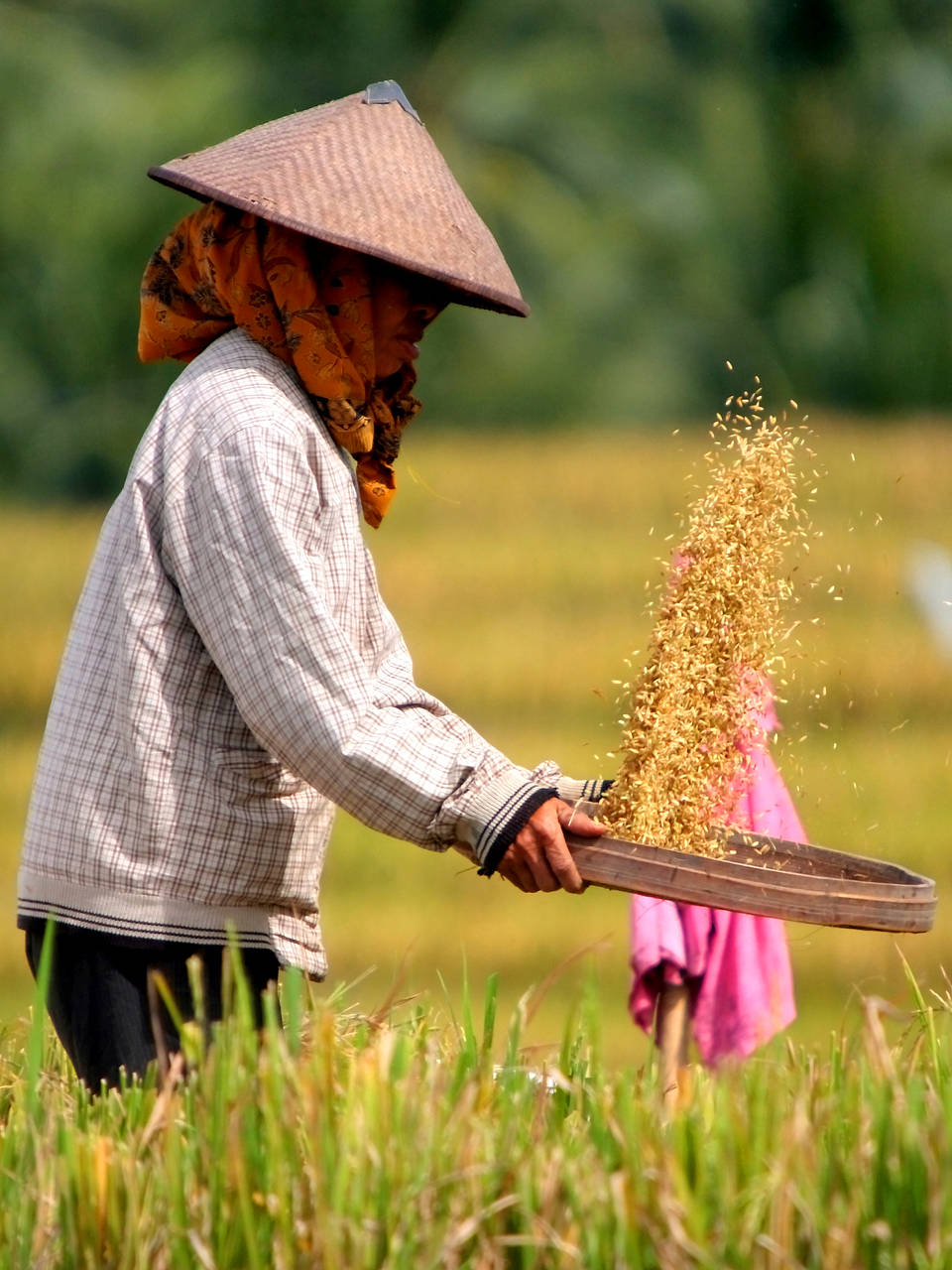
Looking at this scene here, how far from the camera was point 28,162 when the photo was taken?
4.32 meters

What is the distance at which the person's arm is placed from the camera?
1568mm

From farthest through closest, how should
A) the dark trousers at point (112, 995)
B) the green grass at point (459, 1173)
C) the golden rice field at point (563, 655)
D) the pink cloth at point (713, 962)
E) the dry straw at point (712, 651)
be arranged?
the golden rice field at point (563, 655), the pink cloth at point (713, 962), the dry straw at point (712, 651), the dark trousers at point (112, 995), the green grass at point (459, 1173)

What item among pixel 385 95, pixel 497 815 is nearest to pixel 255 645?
pixel 497 815

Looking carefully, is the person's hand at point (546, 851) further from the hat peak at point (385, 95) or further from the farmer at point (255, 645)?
the hat peak at point (385, 95)

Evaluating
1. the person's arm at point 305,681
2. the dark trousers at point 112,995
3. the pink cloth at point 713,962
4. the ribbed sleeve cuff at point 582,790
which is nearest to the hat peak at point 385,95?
the person's arm at point 305,681

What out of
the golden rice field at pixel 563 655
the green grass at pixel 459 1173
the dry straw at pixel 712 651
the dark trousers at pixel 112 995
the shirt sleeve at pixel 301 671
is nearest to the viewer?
the green grass at pixel 459 1173

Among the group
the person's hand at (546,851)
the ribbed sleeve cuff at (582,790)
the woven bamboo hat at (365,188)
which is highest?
the woven bamboo hat at (365,188)

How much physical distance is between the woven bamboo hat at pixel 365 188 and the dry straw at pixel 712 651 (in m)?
0.34

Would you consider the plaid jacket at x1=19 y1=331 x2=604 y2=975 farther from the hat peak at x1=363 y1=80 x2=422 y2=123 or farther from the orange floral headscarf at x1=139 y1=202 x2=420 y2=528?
the hat peak at x1=363 y1=80 x2=422 y2=123

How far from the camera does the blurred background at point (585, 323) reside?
4164 millimetres

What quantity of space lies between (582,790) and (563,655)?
2.43 m

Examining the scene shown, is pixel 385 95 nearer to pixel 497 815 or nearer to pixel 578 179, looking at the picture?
pixel 497 815

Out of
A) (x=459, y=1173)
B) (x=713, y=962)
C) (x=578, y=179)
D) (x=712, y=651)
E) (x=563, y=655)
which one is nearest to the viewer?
(x=459, y=1173)

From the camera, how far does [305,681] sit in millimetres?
1568
